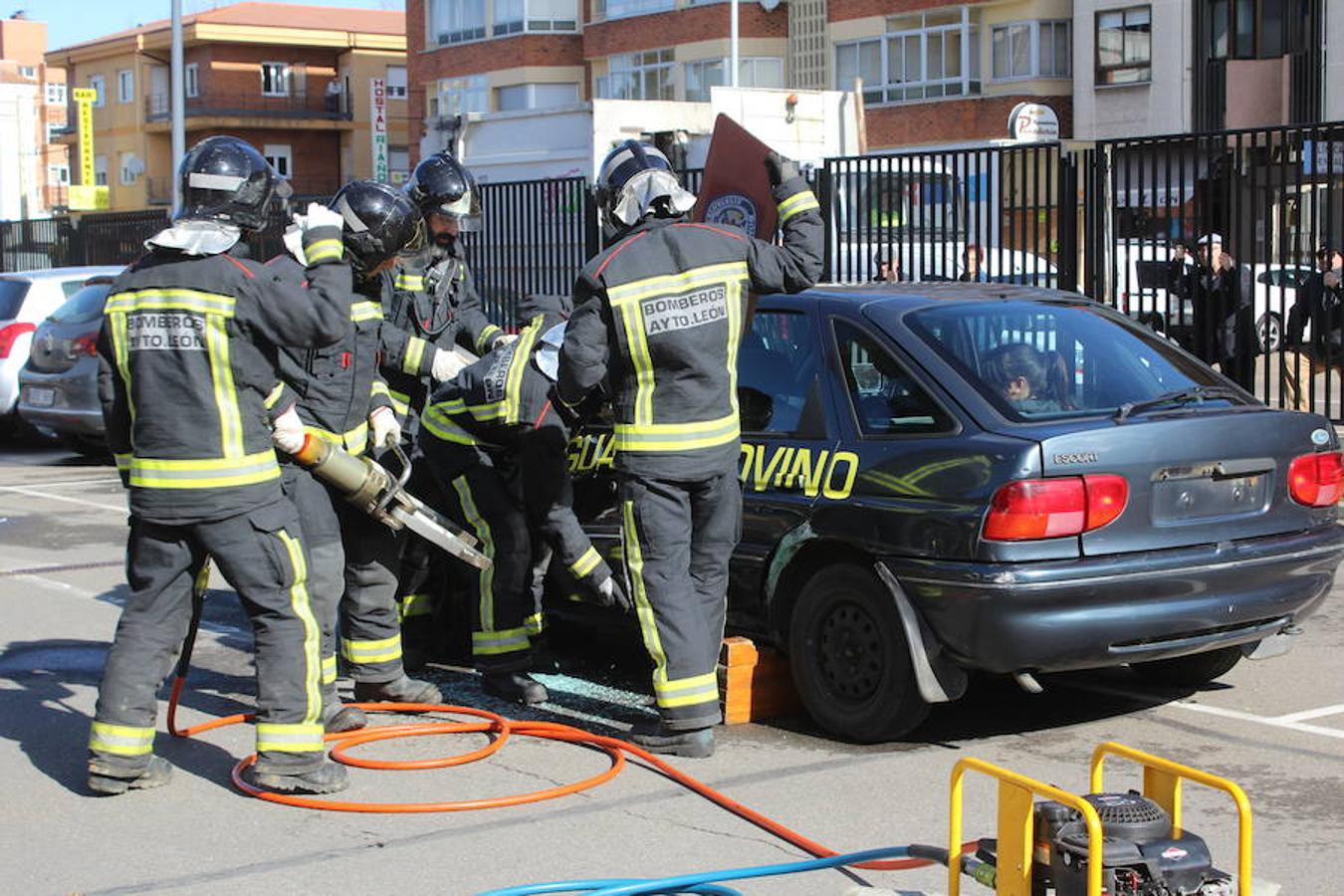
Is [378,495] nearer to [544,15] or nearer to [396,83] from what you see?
[544,15]

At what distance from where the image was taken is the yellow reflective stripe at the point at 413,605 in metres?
7.61

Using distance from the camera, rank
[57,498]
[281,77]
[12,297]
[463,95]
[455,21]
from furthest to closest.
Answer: [281,77] < [455,21] < [463,95] < [12,297] < [57,498]

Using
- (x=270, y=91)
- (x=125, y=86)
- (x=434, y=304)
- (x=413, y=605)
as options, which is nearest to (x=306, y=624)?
(x=413, y=605)

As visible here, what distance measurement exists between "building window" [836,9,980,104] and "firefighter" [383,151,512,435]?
112 feet

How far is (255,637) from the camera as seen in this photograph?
5609 mm

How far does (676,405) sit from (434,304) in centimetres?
176

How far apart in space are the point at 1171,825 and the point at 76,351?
1337 centimetres

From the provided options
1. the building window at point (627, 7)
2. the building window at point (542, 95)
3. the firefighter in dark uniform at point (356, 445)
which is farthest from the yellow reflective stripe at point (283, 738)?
the building window at point (542, 95)

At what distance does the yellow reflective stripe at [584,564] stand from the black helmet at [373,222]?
1.35 metres

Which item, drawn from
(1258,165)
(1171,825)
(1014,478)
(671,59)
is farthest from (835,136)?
(671,59)

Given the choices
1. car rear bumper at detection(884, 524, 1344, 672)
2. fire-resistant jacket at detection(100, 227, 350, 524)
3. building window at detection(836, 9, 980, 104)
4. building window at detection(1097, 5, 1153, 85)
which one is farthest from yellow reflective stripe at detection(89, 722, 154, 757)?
building window at detection(836, 9, 980, 104)

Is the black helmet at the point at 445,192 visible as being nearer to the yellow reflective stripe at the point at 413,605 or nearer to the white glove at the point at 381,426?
the white glove at the point at 381,426

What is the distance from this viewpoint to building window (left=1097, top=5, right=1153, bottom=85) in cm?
3672

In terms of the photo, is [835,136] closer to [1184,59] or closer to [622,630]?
[622,630]
